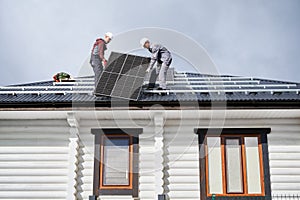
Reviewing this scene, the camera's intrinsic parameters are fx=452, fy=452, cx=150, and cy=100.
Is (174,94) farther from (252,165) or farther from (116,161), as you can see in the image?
(252,165)

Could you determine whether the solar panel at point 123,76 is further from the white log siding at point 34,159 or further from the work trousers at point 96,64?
the white log siding at point 34,159

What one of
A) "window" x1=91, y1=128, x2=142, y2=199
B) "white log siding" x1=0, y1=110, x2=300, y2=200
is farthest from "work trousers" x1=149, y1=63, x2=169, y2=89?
"window" x1=91, y1=128, x2=142, y2=199

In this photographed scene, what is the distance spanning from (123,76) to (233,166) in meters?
3.62

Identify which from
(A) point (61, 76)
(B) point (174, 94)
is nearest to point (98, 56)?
(B) point (174, 94)

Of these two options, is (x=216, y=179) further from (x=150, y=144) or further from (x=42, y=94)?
(x=42, y=94)

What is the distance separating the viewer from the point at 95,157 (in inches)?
440

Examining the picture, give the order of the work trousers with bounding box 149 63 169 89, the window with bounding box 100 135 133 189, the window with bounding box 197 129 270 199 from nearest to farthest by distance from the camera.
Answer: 1. the window with bounding box 197 129 270 199
2. the window with bounding box 100 135 133 189
3. the work trousers with bounding box 149 63 169 89

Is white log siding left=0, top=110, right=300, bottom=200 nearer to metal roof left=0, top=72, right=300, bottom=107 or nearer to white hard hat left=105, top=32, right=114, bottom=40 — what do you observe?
metal roof left=0, top=72, right=300, bottom=107

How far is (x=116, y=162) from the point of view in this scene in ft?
36.7

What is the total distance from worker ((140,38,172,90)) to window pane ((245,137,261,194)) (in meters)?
2.90

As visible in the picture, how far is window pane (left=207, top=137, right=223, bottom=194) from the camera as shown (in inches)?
429

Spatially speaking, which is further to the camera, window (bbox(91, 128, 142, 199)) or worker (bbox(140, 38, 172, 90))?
worker (bbox(140, 38, 172, 90))

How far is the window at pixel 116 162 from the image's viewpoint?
10938 mm

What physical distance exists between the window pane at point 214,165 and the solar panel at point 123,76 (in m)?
2.22
